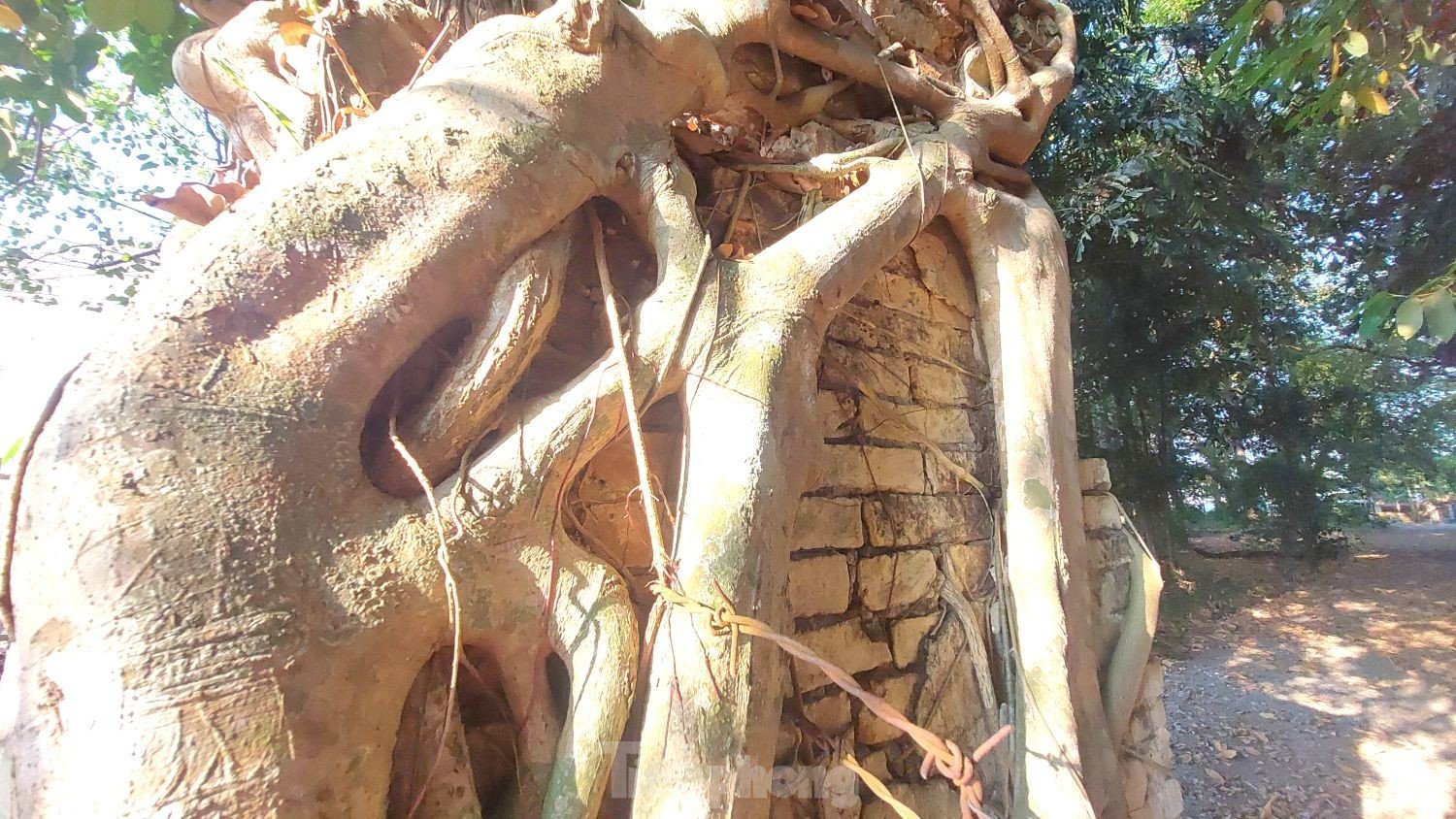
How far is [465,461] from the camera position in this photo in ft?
3.83

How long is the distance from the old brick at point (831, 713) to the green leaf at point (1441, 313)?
6.65ft

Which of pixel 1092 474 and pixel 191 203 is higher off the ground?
pixel 191 203

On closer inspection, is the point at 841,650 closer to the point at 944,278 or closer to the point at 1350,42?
the point at 944,278

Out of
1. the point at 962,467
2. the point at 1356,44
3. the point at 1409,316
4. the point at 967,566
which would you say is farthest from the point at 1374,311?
the point at 967,566

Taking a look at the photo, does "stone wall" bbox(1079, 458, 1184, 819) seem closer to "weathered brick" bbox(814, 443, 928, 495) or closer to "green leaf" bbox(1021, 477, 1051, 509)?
"green leaf" bbox(1021, 477, 1051, 509)

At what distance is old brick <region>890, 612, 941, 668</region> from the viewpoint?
1.78 meters

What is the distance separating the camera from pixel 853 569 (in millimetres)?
1751

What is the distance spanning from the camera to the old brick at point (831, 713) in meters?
1.56

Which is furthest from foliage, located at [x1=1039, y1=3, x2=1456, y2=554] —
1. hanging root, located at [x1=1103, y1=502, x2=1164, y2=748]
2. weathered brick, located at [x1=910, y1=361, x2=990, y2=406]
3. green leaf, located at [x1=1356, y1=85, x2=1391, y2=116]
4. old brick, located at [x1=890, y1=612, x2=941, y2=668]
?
old brick, located at [x1=890, y1=612, x2=941, y2=668]

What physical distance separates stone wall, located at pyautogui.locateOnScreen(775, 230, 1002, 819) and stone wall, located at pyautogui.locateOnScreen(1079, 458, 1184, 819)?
1.23 ft

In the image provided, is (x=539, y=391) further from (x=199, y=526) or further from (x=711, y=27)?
(x=711, y=27)

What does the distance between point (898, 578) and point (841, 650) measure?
0.90ft

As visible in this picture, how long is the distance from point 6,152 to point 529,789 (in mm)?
2230

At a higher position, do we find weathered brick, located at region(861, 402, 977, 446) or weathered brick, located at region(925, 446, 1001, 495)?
weathered brick, located at region(861, 402, 977, 446)
